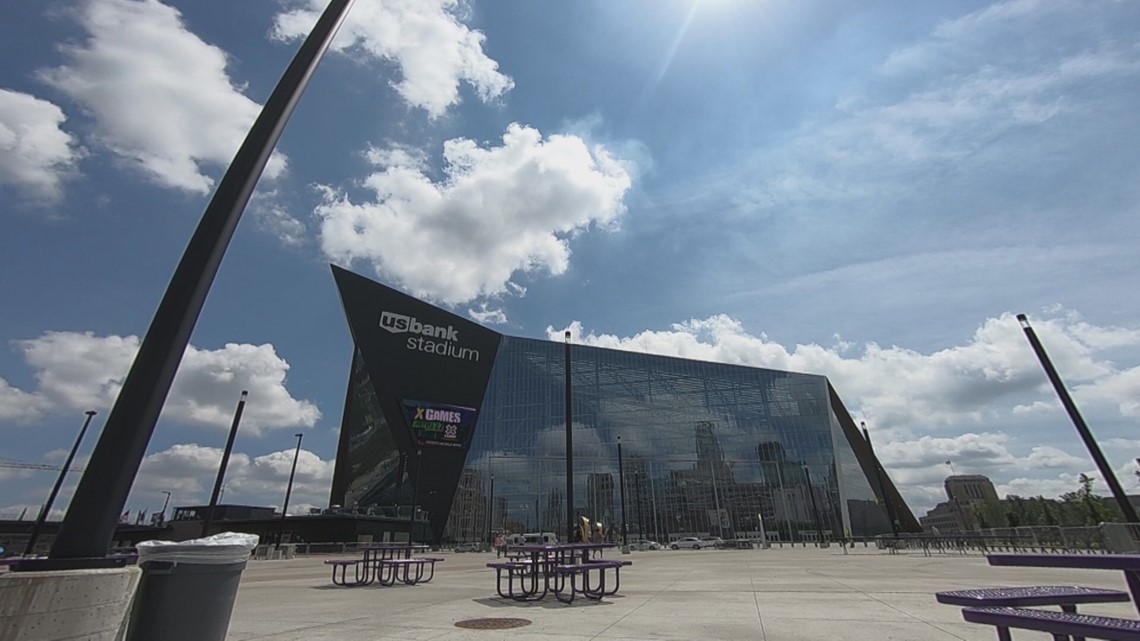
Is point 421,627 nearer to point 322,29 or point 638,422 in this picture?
point 322,29

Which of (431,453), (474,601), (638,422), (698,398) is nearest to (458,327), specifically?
(431,453)

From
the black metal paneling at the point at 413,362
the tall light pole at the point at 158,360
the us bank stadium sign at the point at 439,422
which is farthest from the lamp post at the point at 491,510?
the tall light pole at the point at 158,360

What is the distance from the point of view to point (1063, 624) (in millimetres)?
2527

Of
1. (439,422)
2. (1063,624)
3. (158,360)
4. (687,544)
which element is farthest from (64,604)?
(439,422)

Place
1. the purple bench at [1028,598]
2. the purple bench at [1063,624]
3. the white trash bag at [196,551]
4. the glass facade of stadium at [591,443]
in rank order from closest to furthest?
the purple bench at [1063,624], the purple bench at [1028,598], the white trash bag at [196,551], the glass facade of stadium at [591,443]

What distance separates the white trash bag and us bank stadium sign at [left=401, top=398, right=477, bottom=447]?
65226 mm

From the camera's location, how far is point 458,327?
7569 cm

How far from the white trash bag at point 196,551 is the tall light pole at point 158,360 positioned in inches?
10.5

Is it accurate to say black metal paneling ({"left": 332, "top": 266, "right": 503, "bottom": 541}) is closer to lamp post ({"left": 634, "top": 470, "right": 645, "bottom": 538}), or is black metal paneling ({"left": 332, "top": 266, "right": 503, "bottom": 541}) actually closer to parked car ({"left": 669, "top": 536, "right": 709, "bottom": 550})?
lamp post ({"left": 634, "top": 470, "right": 645, "bottom": 538})

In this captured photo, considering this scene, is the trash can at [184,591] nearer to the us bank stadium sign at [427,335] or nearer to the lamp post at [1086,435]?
the lamp post at [1086,435]

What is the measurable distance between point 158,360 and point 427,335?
6977 centimetres

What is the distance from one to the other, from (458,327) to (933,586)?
69155mm

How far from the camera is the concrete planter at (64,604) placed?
8.03 feet

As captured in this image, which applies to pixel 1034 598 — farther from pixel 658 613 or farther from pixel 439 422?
pixel 439 422
